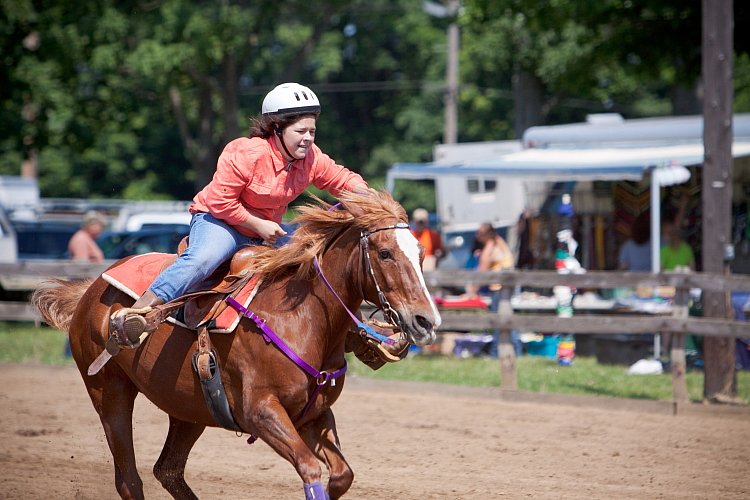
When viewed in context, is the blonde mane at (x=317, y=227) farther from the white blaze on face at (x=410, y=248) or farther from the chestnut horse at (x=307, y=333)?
the white blaze on face at (x=410, y=248)

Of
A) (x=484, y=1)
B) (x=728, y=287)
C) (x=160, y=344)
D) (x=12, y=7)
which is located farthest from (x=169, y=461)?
(x=12, y=7)

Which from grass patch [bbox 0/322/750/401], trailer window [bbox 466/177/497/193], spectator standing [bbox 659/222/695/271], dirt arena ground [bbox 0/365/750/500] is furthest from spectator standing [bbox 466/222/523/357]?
trailer window [bbox 466/177/497/193]

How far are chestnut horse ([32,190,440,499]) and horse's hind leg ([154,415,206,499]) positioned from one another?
1.33ft

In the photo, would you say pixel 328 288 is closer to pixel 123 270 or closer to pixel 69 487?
pixel 123 270

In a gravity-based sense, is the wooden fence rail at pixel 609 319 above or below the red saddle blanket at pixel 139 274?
below

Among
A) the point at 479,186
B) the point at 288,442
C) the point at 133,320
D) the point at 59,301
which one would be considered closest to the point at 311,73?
the point at 479,186

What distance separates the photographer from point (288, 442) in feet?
15.8

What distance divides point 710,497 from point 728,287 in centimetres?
423

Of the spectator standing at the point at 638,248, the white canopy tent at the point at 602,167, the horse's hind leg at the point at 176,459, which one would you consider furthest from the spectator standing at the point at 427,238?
the horse's hind leg at the point at 176,459

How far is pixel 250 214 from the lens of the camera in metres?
5.31

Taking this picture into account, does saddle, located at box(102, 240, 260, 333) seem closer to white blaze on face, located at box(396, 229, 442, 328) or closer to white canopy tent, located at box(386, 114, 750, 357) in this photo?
white blaze on face, located at box(396, 229, 442, 328)

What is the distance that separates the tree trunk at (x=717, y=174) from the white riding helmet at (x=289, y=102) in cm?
670

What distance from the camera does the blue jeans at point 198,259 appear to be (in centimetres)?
532

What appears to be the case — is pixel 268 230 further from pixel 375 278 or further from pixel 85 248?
pixel 85 248
